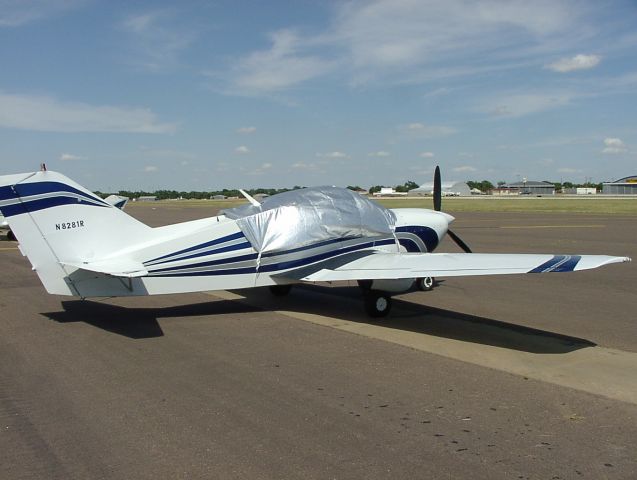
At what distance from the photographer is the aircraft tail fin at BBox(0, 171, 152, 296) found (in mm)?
8172

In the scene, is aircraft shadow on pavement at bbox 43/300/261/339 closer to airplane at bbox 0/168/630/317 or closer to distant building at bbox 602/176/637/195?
airplane at bbox 0/168/630/317

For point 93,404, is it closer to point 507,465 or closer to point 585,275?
point 507,465

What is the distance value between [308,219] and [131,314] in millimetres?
3401

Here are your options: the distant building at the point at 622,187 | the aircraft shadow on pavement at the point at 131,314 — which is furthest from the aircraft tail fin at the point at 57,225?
the distant building at the point at 622,187

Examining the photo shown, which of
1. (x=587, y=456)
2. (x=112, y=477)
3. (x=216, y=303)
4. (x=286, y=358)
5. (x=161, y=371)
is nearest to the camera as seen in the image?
(x=112, y=477)

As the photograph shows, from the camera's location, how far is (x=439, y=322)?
30.1 ft

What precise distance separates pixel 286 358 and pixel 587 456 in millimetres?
3679

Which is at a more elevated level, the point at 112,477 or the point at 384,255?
the point at 384,255

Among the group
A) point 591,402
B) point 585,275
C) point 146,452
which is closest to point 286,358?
point 146,452

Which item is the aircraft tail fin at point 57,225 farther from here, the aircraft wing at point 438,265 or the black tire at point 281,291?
the black tire at point 281,291

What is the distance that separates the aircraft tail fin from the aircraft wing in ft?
9.67

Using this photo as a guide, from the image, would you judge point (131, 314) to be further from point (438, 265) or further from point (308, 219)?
point (438, 265)

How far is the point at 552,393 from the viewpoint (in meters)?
5.77

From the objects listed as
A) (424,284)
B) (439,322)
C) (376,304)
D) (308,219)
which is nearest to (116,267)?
(308,219)
